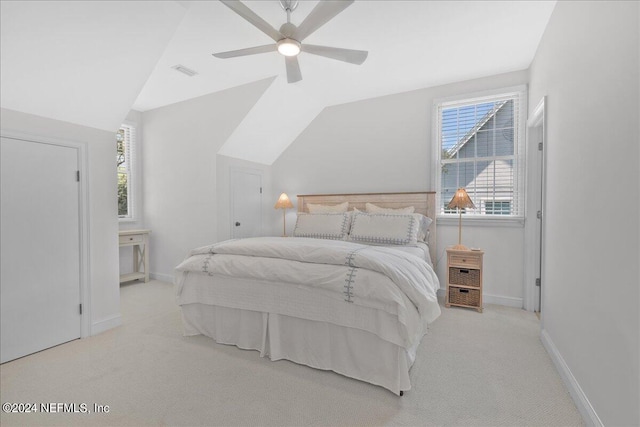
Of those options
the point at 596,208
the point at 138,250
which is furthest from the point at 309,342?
the point at 138,250

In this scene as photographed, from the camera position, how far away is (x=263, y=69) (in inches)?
137

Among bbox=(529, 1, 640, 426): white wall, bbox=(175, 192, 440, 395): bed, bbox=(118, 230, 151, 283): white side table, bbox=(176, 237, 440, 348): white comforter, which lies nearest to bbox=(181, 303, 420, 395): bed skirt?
bbox=(175, 192, 440, 395): bed

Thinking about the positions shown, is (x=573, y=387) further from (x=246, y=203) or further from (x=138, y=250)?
(x=138, y=250)

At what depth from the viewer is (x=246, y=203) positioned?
15.1 feet

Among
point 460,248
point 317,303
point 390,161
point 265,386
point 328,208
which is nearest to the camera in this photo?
point 265,386

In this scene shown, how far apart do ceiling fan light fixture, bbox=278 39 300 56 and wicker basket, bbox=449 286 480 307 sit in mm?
2898

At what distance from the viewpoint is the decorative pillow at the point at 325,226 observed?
3.62 metres

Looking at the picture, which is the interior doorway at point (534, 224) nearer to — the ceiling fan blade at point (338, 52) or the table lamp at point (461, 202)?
the table lamp at point (461, 202)

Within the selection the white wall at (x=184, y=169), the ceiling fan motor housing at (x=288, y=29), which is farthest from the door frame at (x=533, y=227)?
the white wall at (x=184, y=169)

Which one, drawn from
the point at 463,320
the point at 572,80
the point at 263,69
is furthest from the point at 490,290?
the point at 263,69

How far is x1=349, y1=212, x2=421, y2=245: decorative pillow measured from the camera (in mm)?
3223

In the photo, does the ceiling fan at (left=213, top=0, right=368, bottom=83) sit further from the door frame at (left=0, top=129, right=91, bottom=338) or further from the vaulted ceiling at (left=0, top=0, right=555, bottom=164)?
the door frame at (left=0, top=129, right=91, bottom=338)

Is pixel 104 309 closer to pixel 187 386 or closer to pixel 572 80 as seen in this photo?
pixel 187 386

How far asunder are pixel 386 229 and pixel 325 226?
0.77 metres
